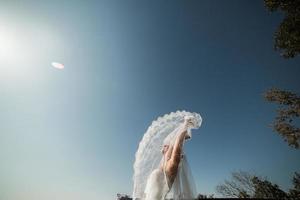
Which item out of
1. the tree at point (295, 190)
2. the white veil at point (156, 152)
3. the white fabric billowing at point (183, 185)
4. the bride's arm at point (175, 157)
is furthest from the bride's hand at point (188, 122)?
the tree at point (295, 190)

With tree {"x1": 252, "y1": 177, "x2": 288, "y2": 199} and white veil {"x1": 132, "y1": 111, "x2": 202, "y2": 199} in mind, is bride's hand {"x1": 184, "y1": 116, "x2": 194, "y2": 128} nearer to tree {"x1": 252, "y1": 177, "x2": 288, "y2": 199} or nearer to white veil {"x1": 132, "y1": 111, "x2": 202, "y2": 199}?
white veil {"x1": 132, "y1": 111, "x2": 202, "y2": 199}

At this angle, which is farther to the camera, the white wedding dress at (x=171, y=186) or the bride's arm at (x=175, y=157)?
the bride's arm at (x=175, y=157)

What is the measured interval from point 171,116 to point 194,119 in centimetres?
77

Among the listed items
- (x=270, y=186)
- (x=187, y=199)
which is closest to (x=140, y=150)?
(x=187, y=199)

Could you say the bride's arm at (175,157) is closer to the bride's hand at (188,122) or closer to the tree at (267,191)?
the bride's hand at (188,122)

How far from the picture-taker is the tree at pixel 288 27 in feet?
30.6

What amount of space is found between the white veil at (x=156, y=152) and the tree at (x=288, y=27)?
710 cm

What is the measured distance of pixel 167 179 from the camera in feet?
13.6

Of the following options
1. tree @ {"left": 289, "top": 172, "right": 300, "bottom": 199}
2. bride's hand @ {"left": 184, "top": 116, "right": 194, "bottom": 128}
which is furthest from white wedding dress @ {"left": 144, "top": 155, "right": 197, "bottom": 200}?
tree @ {"left": 289, "top": 172, "right": 300, "bottom": 199}

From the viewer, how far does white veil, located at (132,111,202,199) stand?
15.1ft

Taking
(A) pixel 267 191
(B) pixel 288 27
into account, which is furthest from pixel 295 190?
(B) pixel 288 27

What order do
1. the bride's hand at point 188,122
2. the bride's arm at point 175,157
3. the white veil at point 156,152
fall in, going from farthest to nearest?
the bride's hand at point 188,122
the white veil at point 156,152
the bride's arm at point 175,157

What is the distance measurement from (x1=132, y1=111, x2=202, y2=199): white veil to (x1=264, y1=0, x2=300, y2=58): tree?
710 centimetres

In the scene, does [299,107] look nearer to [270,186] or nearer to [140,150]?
[140,150]
